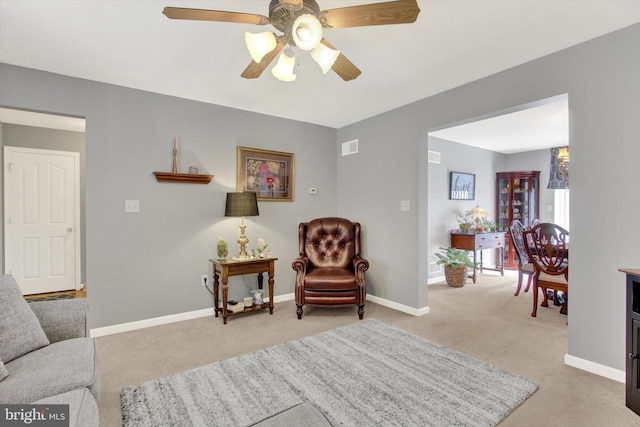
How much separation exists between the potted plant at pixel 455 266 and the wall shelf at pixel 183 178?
12.1 ft

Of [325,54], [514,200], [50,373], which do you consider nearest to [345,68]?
[325,54]

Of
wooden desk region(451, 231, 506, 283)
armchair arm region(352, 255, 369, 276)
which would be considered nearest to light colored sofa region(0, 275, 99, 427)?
armchair arm region(352, 255, 369, 276)

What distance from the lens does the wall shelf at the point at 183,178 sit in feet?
10.5

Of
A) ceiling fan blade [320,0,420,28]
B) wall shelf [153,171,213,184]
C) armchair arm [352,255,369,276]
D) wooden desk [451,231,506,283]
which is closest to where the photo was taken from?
ceiling fan blade [320,0,420,28]

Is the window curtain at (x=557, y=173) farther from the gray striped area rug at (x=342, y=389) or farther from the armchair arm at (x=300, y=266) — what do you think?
the armchair arm at (x=300, y=266)

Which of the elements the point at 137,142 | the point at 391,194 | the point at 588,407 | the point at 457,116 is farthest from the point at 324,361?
the point at 137,142

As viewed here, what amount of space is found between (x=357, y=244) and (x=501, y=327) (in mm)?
1770

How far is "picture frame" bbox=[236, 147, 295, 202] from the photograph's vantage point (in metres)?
3.77

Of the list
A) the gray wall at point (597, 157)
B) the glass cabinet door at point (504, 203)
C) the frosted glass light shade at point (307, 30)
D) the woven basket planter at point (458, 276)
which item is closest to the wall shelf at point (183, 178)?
the frosted glass light shade at point (307, 30)

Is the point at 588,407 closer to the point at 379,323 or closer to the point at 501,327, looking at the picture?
the point at 501,327

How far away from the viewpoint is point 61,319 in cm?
184

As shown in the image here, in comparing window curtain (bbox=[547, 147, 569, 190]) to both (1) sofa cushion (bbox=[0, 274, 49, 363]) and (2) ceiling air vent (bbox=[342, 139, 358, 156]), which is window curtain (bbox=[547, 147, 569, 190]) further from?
(1) sofa cushion (bbox=[0, 274, 49, 363])

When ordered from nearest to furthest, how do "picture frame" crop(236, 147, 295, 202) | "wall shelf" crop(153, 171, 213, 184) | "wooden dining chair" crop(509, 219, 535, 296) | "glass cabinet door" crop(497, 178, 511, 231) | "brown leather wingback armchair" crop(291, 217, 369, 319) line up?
"wall shelf" crop(153, 171, 213, 184)
"brown leather wingback armchair" crop(291, 217, 369, 319)
"picture frame" crop(236, 147, 295, 202)
"wooden dining chair" crop(509, 219, 535, 296)
"glass cabinet door" crop(497, 178, 511, 231)

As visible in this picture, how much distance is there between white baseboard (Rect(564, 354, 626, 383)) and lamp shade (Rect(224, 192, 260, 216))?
10.2 feet
